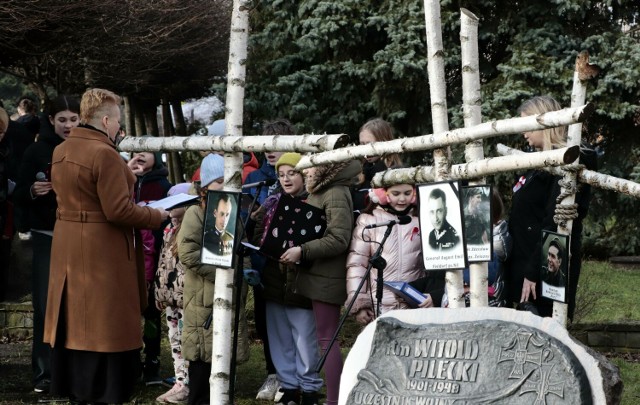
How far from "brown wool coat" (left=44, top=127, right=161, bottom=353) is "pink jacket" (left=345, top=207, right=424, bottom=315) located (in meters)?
1.20

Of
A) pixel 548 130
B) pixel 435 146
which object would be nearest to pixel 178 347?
pixel 548 130

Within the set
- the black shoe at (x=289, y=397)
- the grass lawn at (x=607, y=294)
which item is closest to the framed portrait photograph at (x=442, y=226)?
the black shoe at (x=289, y=397)

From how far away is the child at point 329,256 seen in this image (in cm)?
645

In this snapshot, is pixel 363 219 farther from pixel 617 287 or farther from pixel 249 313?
pixel 617 287

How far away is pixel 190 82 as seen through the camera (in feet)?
57.9

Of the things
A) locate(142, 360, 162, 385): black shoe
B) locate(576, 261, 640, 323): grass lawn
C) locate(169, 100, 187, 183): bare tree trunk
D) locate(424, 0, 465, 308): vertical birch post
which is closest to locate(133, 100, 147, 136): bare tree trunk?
locate(169, 100, 187, 183): bare tree trunk

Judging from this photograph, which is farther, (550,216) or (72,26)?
(72,26)

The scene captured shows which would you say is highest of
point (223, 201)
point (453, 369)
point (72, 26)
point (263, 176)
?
point (72, 26)

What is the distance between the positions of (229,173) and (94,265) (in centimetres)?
94

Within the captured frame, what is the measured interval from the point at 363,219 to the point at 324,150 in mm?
1473

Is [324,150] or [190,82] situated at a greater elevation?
[190,82]

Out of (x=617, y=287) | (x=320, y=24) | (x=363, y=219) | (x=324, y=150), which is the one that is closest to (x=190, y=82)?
(x=320, y=24)

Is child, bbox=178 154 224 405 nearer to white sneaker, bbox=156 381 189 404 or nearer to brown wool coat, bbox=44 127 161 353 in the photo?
white sneaker, bbox=156 381 189 404

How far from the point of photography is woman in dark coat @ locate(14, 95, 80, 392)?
7.24m
